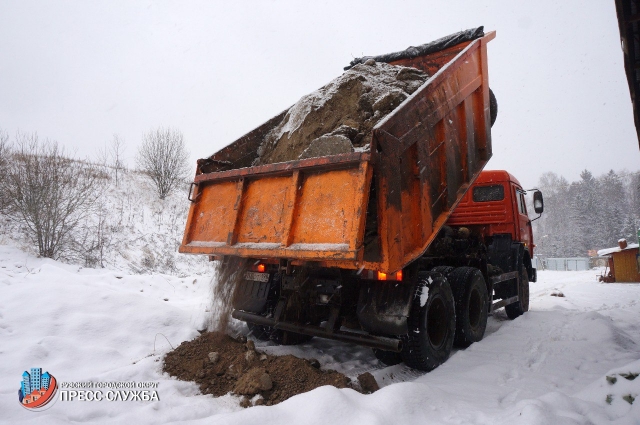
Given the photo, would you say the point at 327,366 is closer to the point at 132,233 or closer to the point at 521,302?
the point at 521,302

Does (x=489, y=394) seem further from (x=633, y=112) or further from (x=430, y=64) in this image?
(x=633, y=112)

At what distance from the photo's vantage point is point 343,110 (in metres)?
4.36

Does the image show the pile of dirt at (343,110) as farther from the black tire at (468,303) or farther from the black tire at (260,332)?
the black tire at (468,303)

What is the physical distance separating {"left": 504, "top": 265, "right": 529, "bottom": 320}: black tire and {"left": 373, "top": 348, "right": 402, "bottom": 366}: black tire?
13.7 ft

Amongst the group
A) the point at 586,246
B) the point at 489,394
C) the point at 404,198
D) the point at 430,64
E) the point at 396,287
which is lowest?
the point at 489,394

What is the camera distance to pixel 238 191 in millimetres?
3875

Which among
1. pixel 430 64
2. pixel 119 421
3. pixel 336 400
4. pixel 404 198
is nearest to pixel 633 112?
pixel 430 64

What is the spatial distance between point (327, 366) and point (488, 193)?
467 centimetres

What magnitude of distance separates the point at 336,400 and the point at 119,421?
1.40 meters

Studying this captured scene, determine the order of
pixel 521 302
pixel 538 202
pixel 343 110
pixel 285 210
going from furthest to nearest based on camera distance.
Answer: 1. pixel 538 202
2. pixel 521 302
3. pixel 343 110
4. pixel 285 210

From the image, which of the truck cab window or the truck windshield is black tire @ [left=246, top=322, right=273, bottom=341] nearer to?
the truck windshield

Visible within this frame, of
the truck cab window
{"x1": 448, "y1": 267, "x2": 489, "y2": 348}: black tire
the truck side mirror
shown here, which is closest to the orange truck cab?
the truck cab window

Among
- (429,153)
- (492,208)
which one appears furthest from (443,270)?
(492,208)

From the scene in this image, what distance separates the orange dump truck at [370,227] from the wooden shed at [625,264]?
2162 cm
